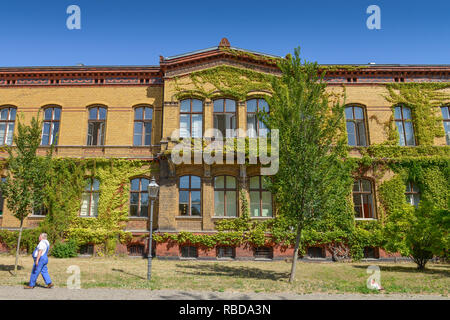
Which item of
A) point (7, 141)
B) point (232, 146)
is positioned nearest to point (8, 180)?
point (7, 141)

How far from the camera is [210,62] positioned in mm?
17750

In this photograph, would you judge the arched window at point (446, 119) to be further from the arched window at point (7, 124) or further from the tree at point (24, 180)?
the arched window at point (7, 124)

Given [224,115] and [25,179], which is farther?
[224,115]

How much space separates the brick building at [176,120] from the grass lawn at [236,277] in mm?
2379

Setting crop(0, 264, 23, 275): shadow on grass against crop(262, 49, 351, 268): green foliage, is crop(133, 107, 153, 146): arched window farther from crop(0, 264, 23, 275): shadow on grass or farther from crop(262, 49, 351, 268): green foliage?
crop(262, 49, 351, 268): green foliage

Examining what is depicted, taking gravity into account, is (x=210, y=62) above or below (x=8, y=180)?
above

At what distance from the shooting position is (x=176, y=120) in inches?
667

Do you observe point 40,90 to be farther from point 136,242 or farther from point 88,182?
point 136,242

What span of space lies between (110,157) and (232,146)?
710cm

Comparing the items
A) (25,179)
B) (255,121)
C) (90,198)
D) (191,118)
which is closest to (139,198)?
(90,198)

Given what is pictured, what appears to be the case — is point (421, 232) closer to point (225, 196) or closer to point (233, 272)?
point (233, 272)

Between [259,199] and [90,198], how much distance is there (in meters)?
9.47

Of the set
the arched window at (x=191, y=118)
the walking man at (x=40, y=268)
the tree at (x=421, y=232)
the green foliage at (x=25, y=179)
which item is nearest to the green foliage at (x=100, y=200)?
the arched window at (x=191, y=118)
